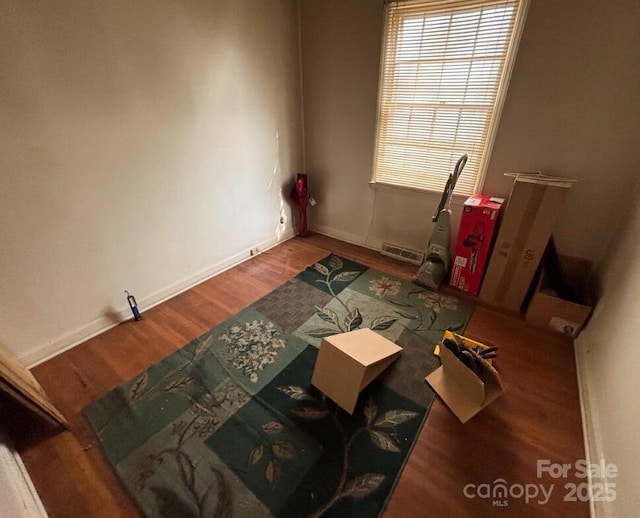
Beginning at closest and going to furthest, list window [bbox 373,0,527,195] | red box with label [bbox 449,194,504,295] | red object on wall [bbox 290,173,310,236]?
window [bbox 373,0,527,195], red box with label [bbox 449,194,504,295], red object on wall [bbox 290,173,310,236]

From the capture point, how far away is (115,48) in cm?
162

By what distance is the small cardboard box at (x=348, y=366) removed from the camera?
56.1 inches

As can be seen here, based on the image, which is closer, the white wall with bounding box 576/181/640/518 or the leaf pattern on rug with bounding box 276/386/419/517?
the white wall with bounding box 576/181/640/518

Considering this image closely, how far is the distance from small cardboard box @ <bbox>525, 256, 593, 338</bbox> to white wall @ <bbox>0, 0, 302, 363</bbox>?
2484 millimetres

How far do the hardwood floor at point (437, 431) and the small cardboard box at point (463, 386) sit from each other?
6 centimetres

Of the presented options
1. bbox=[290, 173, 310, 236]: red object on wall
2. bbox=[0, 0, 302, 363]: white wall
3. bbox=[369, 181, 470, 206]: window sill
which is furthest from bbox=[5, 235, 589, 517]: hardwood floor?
bbox=[290, 173, 310, 236]: red object on wall

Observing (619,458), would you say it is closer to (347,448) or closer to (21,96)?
(347,448)

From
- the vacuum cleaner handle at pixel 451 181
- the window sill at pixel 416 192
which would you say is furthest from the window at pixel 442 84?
the vacuum cleaner handle at pixel 451 181

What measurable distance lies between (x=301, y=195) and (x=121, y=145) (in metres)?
1.68

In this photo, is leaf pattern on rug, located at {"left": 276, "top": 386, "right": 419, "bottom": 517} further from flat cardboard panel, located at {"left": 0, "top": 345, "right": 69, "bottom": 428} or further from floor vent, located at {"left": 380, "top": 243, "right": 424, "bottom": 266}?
floor vent, located at {"left": 380, "top": 243, "right": 424, "bottom": 266}

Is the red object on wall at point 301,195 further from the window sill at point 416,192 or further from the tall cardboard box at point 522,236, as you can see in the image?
the tall cardboard box at point 522,236

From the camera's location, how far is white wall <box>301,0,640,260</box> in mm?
1711

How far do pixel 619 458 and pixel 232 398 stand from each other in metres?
1.67

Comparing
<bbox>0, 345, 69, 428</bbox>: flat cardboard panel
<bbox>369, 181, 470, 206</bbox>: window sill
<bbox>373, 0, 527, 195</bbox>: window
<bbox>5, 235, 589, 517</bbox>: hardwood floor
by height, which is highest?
<bbox>373, 0, 527, 195</bbox>: window
